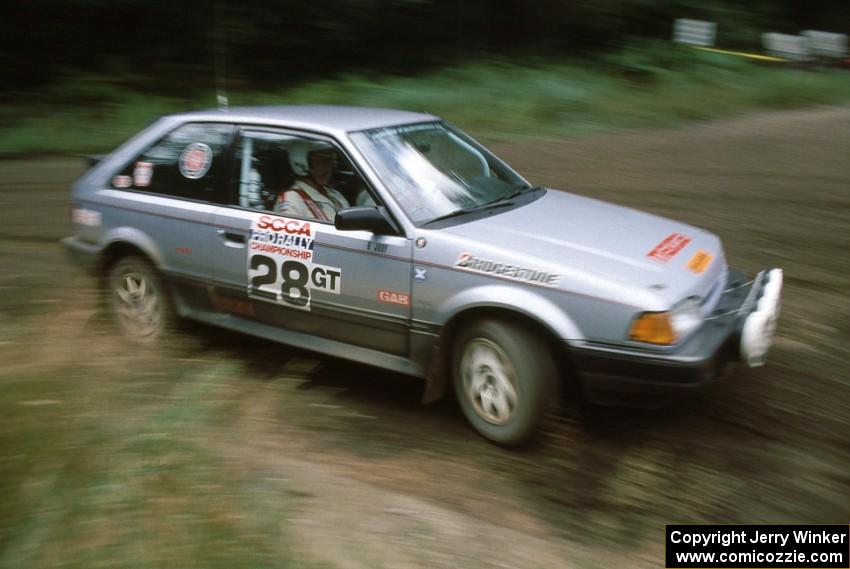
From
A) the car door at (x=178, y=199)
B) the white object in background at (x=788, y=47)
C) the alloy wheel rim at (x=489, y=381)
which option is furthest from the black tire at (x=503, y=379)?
the white object in background at (x=788, y=47)

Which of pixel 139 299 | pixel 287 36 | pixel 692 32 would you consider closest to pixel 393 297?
pixel 139 299

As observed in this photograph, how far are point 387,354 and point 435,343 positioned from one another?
35 cm

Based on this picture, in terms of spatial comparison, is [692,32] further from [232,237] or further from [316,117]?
[232,237]

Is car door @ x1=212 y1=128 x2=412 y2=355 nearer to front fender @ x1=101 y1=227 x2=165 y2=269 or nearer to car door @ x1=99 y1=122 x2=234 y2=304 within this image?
car door @ x1=99 y1=122 x2=234 y2=304

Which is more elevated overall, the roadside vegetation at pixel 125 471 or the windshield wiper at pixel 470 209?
the windshield wiper at pixel 470 209

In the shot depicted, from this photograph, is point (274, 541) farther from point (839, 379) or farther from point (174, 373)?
point (839, 379)

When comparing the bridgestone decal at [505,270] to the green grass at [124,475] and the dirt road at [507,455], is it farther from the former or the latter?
the green grass at [124,475]

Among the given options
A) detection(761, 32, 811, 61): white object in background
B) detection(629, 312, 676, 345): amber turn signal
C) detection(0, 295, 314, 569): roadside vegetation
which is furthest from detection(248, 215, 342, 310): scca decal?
detection(761, 32, 811, 61): white object in background

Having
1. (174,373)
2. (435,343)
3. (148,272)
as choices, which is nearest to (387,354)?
(435,343)

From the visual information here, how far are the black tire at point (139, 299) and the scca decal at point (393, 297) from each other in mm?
1648

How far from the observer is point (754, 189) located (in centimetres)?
938

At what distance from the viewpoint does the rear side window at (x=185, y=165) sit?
17.6ft

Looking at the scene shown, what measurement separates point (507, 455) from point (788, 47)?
1742 cm

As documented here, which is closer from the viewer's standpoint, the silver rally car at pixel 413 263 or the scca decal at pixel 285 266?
the silver rally car at pixel 413 263
